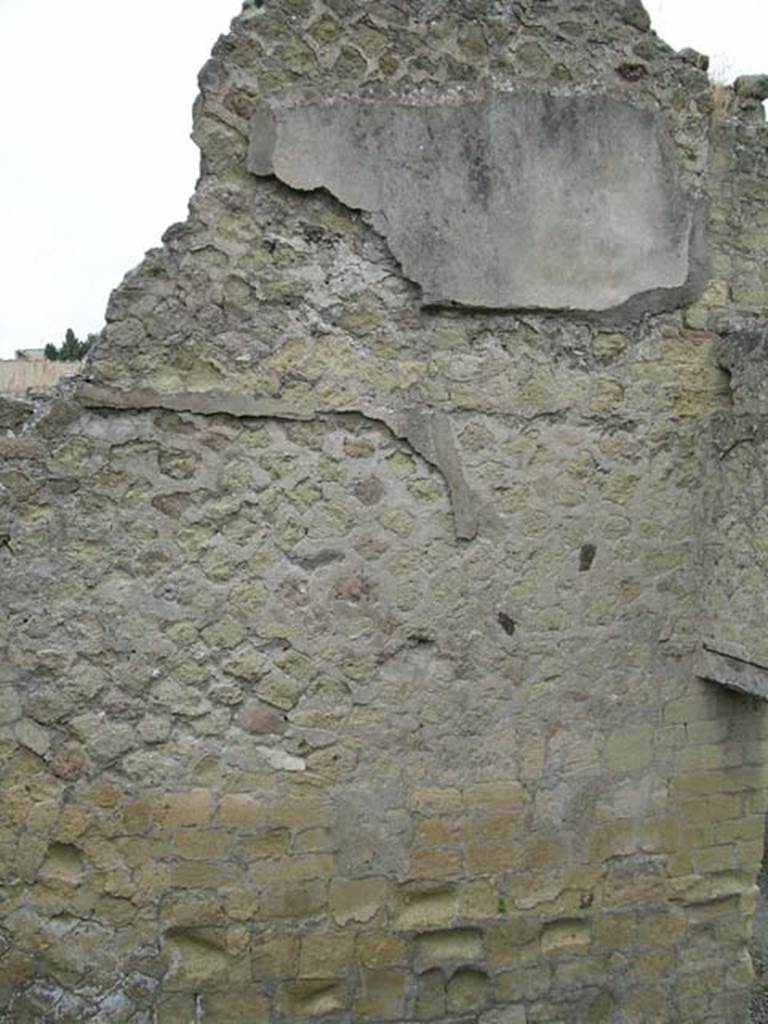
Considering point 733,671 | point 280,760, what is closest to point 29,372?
point 280,760

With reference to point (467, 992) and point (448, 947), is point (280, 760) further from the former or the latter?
point (467, 992)

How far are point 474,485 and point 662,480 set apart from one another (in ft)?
2.56

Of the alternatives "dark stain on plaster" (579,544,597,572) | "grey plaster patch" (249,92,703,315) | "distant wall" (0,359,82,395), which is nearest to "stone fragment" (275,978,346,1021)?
"dark stain on plaster" (579,544,597,572)

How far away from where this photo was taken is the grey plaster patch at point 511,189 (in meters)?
3.68

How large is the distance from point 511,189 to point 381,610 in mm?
1576

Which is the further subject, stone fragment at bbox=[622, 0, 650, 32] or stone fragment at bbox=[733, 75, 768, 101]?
stone fragment at bbox=[733, 75, 768, 101]

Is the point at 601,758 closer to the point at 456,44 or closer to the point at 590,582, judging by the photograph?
the point at 590,582

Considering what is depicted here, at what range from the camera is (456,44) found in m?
3.83

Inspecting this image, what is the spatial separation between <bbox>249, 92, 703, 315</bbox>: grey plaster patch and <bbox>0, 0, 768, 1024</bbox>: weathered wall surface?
0.06 metres

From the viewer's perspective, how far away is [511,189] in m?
3.88

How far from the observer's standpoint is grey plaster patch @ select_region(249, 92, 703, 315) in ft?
12.1

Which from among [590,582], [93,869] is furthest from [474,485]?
[93,869]

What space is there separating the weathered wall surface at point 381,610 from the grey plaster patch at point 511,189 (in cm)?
6

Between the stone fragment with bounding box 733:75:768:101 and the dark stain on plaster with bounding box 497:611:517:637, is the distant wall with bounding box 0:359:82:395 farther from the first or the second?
the stone fragment with bounding box 733:75:768:101
